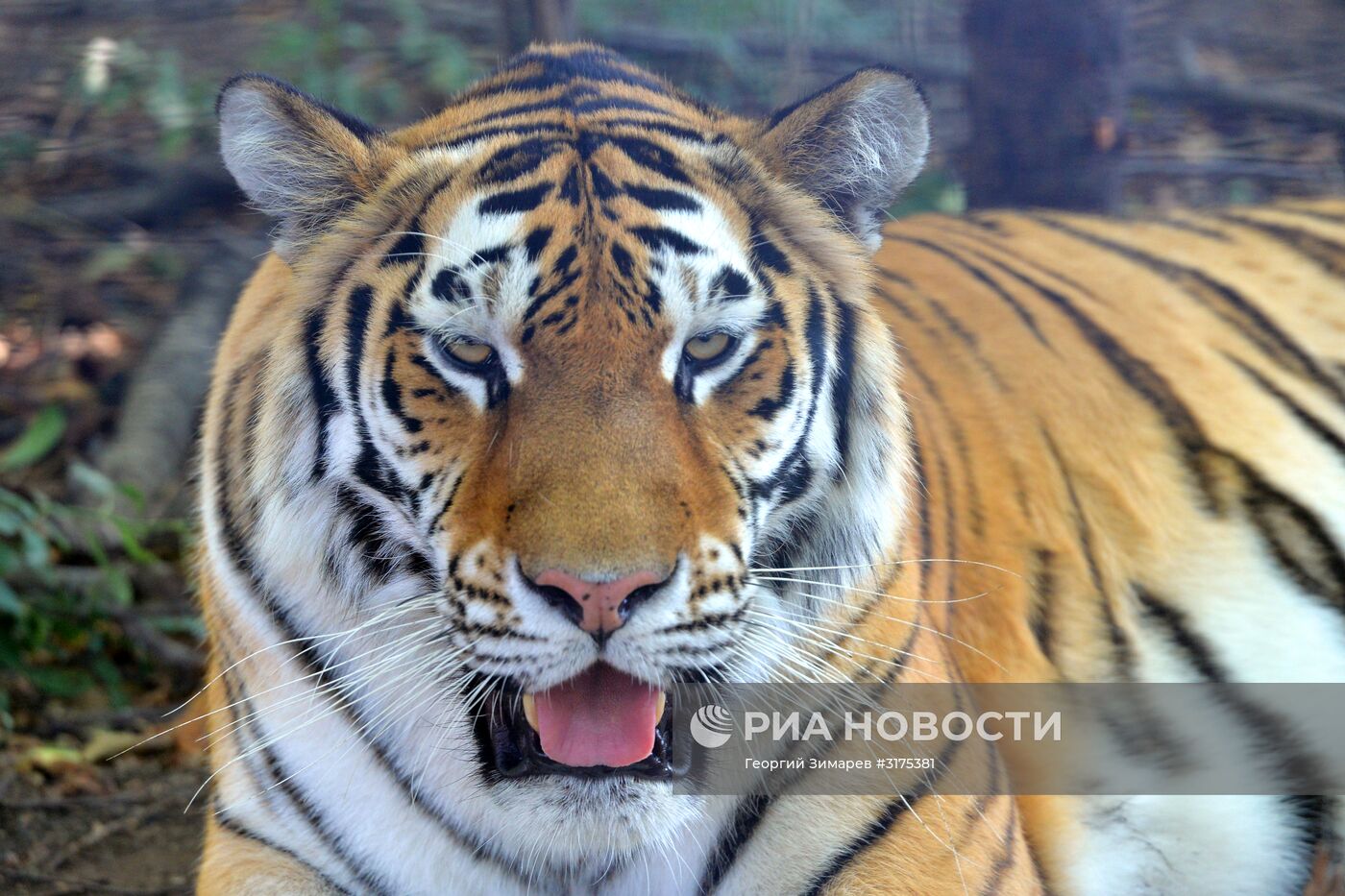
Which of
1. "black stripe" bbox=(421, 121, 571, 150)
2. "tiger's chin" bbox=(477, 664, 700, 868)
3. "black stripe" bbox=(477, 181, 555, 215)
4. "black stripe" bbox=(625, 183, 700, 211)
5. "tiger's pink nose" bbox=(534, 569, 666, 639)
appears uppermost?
"black stripe" bbox=(421, 121, 571, 150)

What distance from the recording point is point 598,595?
1.41 metres

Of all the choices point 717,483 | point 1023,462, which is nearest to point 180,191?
point 1023,462

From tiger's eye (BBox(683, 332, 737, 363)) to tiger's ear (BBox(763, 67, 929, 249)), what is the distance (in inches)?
12.2

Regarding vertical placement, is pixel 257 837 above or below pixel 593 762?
below

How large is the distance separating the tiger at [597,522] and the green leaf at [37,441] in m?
1.80

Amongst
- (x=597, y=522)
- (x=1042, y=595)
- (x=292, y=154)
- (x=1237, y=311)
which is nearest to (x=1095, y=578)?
(x=1042, y=595)

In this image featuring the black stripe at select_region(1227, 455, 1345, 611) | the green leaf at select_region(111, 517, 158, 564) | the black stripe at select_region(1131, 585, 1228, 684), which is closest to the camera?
the black stripe at select_region(1131, 585, 1228, 684)

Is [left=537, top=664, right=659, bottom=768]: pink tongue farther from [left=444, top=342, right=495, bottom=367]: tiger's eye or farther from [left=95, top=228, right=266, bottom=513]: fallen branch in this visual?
[left=95, top=228, right=266, bottom=513]: fallen branch

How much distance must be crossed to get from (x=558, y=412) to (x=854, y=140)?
61cm

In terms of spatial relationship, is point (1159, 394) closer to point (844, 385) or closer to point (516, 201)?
point (844, 385)

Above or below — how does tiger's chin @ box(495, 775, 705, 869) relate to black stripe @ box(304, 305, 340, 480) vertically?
below

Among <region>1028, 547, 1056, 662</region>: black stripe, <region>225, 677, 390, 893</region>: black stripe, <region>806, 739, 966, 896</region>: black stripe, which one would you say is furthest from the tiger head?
<region>1028, 547, 1056, 662</region>: black stripe

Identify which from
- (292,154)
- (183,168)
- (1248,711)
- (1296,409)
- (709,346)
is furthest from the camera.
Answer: (183,168)

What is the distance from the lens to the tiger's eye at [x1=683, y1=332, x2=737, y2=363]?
164 cm
